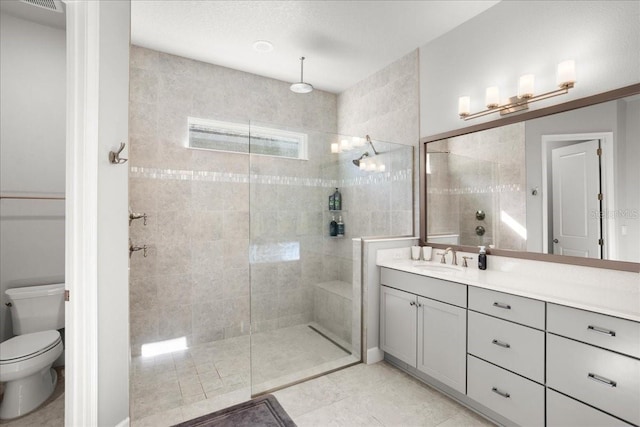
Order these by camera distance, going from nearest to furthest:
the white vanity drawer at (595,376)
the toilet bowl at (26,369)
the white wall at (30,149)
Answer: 1. the white vanity drawer at (595,376)
2. the white wall at (30,149)
3. the toilet bowl at (26,369)

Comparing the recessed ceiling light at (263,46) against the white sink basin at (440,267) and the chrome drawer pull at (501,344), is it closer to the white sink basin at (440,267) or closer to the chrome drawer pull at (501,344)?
the white sink basin at (440,267)

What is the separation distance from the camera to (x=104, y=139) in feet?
5.26

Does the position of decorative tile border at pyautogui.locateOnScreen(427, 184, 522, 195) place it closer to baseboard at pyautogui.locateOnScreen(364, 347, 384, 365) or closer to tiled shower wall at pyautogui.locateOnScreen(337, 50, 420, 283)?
tiled shower wall at pyautogui.locateOnScreen(337, 50, 420, 283)

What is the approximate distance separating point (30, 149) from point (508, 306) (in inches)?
110

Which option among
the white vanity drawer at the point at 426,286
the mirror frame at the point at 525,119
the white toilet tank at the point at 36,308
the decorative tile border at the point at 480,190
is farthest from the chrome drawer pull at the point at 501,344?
the white toilet tank at the point at 36,308

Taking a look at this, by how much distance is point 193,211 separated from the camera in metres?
3.19

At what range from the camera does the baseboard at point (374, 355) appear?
107 inches

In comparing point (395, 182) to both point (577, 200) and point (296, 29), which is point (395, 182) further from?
point (296, 29)

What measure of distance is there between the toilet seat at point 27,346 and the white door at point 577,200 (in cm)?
324

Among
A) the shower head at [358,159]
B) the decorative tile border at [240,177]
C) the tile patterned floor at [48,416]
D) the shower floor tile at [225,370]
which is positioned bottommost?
the shower floor tile at [225,370]

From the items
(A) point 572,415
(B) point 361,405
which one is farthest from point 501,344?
(B) point 361,405

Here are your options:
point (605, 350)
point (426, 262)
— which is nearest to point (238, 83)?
point (426, 262)

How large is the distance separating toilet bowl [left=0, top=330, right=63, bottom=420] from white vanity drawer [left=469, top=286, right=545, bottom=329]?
2.62 meters

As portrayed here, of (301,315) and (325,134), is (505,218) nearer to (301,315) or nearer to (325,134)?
(325,134)
